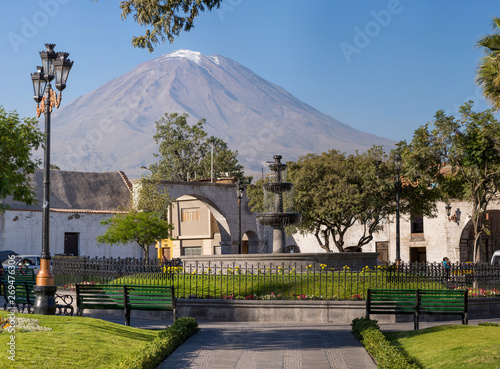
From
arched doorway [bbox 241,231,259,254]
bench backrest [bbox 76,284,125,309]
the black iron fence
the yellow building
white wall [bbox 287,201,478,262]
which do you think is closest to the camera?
bench backrest [bbox 76,284,125,309]

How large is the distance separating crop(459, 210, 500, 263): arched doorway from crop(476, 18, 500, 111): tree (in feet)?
98.2

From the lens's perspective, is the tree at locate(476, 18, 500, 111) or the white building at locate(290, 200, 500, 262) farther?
the white building at locate(290, 200, 500, 262)

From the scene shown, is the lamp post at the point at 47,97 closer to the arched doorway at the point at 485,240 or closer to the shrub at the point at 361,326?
the shrub at the point at 361,326

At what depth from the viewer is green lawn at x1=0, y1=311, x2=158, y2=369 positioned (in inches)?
324

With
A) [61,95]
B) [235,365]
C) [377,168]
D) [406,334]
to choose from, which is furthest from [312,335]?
[377,168]

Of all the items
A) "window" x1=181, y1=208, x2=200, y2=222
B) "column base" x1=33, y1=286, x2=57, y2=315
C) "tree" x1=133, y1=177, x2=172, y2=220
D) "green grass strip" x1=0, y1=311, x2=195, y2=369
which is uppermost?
"tree" x1=133, y1=177, x2=172, y2=220

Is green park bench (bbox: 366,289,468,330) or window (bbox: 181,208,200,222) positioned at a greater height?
window (bbox: 181,208,200,222)

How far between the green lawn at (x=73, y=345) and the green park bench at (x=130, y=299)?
1.48 m

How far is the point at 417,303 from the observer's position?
13008 mm

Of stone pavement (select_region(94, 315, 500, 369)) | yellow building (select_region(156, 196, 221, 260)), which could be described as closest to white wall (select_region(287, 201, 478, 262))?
yellow building (select_region(156, 196, 221, 260))

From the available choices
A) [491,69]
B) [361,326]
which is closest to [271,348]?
[361,326]

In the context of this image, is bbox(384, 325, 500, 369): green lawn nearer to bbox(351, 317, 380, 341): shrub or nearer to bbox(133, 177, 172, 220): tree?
bbox(351, 317, 380, 341): shrub

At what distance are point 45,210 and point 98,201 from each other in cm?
3647

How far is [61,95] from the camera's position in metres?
14.2
